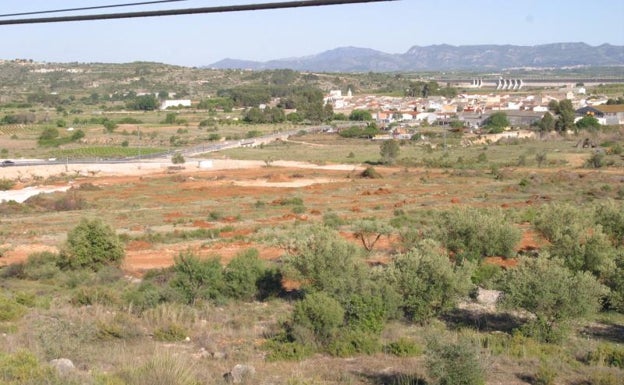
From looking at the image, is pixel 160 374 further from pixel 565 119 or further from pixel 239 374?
pixel 565 119

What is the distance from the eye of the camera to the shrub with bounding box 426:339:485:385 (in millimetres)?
10758

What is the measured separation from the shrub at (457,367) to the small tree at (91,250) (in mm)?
15008

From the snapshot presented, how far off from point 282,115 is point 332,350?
11680 cm

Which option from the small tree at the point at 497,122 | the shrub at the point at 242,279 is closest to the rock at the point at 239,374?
the shrub at the point at 242,279

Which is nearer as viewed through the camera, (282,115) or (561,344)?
(561,344)

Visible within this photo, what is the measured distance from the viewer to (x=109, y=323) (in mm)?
15180

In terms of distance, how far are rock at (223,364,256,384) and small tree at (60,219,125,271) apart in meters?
12.9

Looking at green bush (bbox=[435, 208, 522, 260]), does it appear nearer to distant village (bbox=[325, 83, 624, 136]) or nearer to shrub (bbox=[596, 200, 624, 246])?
shrub (bbox=[596, 200, 624, 246])

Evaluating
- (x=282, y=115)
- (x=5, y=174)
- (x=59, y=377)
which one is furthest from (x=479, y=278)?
(x=282, y=115)

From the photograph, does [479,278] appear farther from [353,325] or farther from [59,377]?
[59,377]

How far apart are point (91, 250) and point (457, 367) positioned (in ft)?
51.7

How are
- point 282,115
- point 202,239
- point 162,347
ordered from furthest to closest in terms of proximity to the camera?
point 282,115 → point 202,239 → point 162,347

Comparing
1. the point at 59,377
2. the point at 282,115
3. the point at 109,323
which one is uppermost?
the point at 59,377

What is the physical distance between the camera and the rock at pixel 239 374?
11461mm
